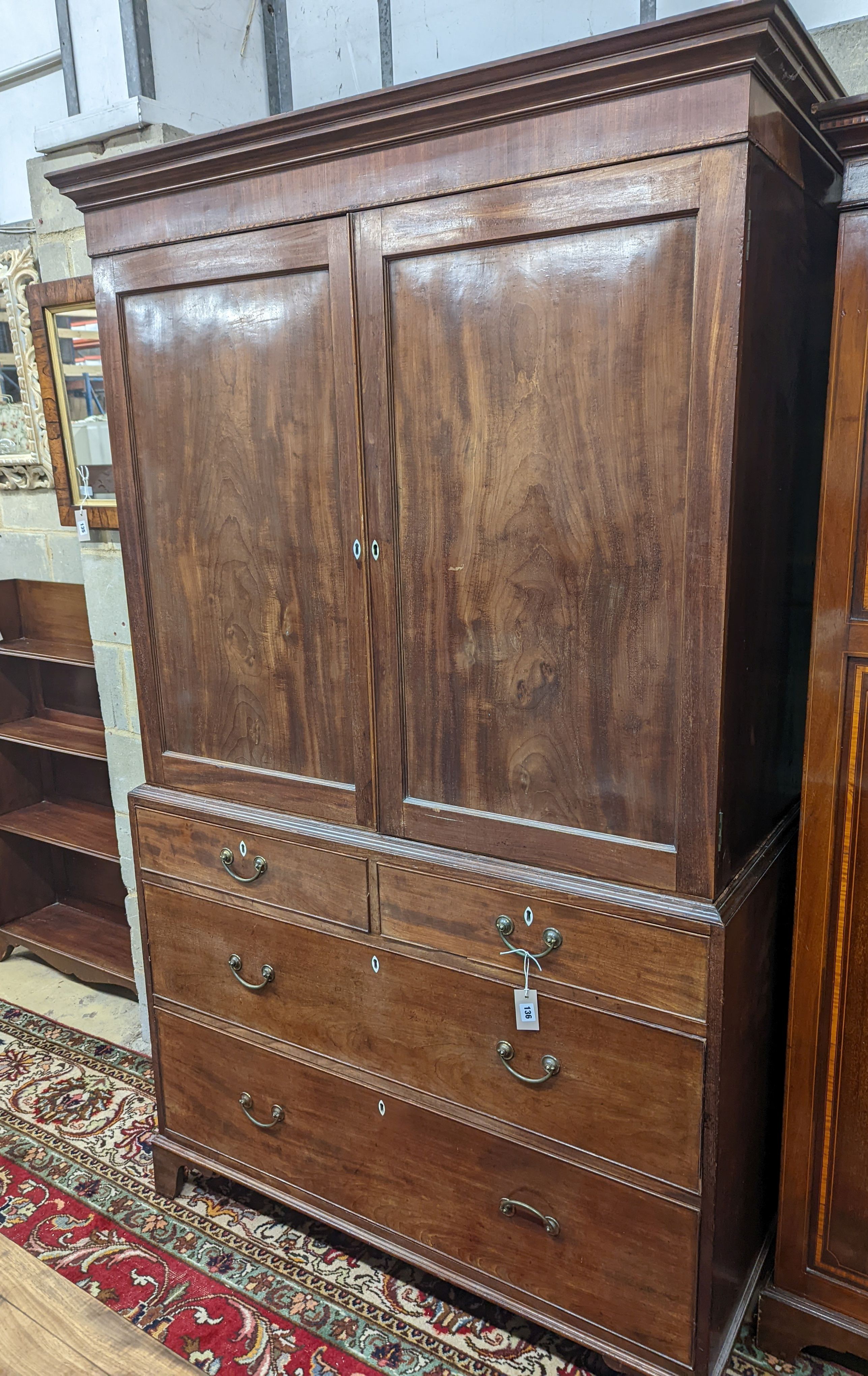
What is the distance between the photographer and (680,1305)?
1537 millimetres

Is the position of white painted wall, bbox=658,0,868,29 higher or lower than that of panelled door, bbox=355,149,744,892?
higher

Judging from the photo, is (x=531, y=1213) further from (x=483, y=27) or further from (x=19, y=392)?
(x=19, y=392)

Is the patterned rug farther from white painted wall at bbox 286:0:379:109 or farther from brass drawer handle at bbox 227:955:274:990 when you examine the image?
white painted wall at bbox 286:0:379:109

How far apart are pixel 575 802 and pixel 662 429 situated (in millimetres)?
578

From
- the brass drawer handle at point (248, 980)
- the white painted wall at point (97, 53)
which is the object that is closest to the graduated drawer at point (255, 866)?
the brass drawer handle at point (248, 980)

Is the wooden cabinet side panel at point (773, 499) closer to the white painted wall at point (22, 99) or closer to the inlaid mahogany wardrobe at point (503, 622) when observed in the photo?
the inlaid mahogany wardrobe at point (503, 622)

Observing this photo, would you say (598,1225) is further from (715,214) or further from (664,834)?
(715,214)

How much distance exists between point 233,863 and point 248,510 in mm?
700

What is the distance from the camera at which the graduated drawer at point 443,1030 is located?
1.49 m

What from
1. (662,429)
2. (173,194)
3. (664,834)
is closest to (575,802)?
(664,834)

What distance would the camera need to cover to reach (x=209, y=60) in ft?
7.59

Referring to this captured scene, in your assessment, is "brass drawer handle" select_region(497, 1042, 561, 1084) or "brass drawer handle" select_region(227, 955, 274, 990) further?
"brass drawer handle" select_region(227, 955, 274, 990)

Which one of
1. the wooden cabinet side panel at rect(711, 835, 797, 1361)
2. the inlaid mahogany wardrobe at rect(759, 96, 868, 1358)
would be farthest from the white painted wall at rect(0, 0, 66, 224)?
the wooden cabinet side panel at rect(711, 835, 797, 1361)

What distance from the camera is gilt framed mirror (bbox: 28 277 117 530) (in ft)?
8.27
